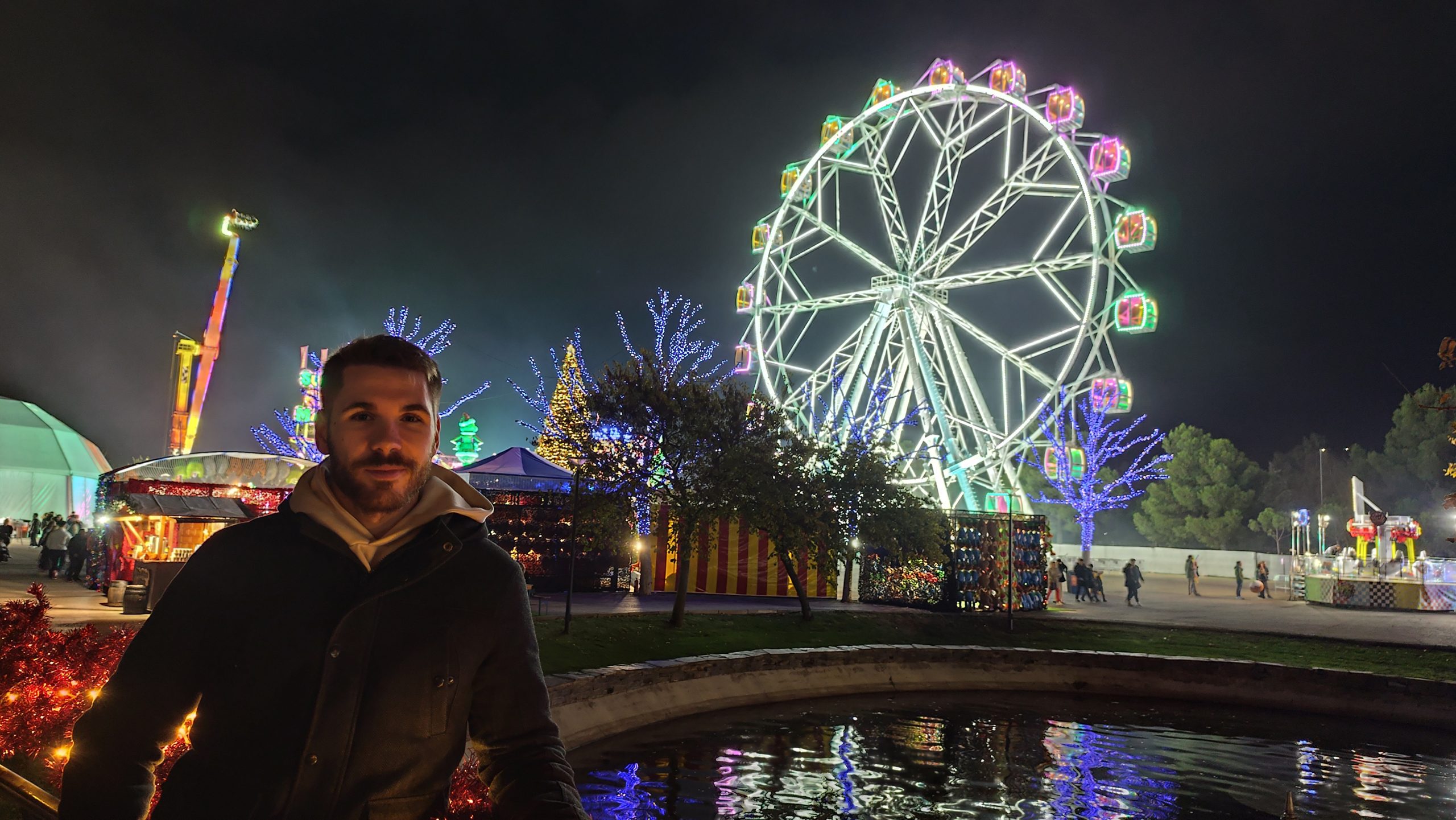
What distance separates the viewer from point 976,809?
8266 millimetres

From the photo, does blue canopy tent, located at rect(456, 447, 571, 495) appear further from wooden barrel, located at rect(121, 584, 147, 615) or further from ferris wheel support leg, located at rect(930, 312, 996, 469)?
ferris wheel support leg, located at rect(930, 312, 996, 469)

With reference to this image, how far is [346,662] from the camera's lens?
168cm

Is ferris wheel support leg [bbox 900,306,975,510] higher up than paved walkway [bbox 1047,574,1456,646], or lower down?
higher up

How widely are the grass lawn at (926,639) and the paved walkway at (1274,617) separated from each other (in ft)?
3.35

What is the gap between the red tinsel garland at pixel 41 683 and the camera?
5.53 meters

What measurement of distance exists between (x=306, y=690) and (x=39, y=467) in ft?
184

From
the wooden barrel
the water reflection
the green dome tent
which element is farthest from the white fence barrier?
the green dome tent

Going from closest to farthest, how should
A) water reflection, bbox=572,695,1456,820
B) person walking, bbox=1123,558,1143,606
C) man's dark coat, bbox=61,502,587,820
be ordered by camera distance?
man's dark coat, bbox=61,502,587,820 → water reflection, bbox=572,695,1456,820 → person walking, bbox=1123,558,1143,606

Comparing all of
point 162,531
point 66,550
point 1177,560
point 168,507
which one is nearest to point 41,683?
point 162,531

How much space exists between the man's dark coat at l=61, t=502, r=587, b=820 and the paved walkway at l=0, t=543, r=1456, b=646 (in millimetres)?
12315

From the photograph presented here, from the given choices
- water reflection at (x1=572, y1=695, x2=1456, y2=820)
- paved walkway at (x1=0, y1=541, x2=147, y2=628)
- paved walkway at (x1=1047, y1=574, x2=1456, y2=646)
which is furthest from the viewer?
paved walkway at (x1=1047, y1=574, x2=1456, y2=646)

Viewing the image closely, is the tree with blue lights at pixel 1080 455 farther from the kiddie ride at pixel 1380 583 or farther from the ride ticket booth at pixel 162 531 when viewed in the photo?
the ride ticket booth at pixel 162 531

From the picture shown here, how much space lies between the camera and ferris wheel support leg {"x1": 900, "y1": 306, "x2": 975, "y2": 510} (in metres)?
31.1

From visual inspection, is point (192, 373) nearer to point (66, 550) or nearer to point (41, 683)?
point (66, 550)
